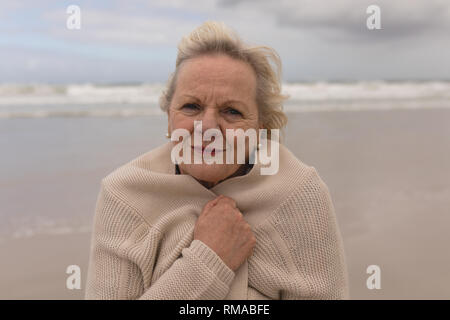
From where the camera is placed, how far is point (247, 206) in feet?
6.04

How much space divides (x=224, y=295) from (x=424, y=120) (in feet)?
26.9

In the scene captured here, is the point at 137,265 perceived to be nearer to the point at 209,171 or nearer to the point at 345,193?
the point at 209,171

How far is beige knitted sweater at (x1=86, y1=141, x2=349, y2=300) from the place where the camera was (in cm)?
176

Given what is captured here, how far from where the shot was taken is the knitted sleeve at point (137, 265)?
1.63m

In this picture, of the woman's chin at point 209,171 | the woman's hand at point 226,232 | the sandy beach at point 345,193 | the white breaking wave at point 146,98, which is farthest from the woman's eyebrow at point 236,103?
the white breaking wave at point 146,98

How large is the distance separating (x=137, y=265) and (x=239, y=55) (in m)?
0.96

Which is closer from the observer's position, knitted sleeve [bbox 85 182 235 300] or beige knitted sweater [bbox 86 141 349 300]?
knitted sleeve [bbox 85 182 235 300]

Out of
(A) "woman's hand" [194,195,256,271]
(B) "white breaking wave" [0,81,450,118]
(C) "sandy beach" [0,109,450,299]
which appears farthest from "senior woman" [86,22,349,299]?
(B) "white breaking wave" [0,81,450,118]

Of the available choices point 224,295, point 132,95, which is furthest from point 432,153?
point 132,95

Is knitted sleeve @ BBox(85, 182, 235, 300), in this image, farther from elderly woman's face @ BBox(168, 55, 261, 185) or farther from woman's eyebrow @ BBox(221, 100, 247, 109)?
woman's eyebrow @ BBox(221, 100, 247, 109)

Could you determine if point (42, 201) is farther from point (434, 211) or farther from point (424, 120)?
point (424, 120)

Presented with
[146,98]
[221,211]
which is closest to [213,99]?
[221,211]

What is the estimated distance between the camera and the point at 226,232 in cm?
171

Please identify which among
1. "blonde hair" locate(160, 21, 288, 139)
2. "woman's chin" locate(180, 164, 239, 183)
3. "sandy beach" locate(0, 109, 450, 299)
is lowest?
"sandy beach" locate(0, 109, 450, 299)
